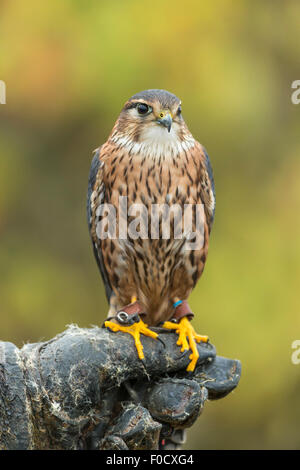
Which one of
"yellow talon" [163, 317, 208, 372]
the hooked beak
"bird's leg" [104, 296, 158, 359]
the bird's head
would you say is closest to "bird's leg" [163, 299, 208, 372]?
"yellow talon" [163, 317, 208, 372]

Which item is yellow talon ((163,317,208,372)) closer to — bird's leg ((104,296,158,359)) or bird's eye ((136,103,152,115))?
bird's leg ((104,296,158,359))

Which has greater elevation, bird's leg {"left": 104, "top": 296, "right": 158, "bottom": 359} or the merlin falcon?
the merlin falcon

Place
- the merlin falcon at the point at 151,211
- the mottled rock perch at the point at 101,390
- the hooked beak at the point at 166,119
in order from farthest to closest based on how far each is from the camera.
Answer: the merlin falcon at the point at 151,211 → the hooked beak at the point at 166,119 → the mottled rock perch at the point at 101,390

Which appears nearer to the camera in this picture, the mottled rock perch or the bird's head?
the mottled rock perch

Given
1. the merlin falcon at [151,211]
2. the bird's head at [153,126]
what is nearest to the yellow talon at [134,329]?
the merlin falcon at [151,211]

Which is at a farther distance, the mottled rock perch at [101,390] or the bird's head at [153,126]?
the bird's head at [153,126]

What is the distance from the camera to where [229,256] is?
4047 mm

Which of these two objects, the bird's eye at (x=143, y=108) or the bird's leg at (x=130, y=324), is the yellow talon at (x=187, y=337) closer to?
the bird's leg at (x=130, y=324)

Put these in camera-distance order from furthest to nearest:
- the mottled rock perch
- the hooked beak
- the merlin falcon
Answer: the merlin falcon
the hooked beak
the mottled rock perch

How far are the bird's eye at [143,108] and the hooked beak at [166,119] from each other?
0.06m

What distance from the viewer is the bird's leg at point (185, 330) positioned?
7.62 ft

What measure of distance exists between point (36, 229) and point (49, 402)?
2.53 metres

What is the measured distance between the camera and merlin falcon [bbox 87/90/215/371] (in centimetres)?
235

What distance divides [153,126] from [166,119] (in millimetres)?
100
